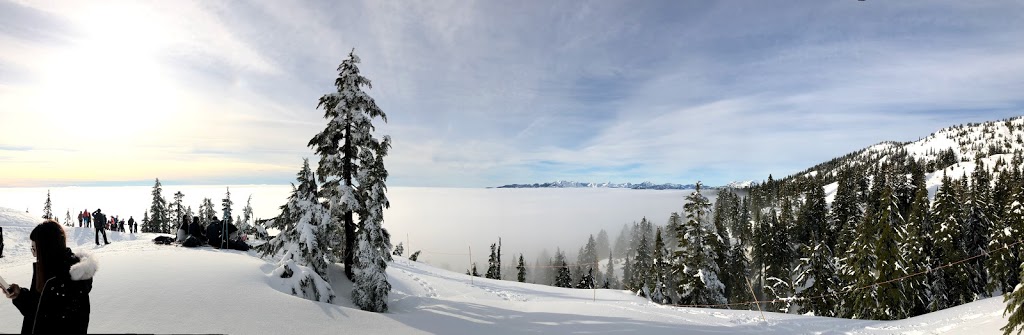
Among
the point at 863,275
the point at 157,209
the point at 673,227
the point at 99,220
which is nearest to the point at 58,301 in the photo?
the point at 99,220

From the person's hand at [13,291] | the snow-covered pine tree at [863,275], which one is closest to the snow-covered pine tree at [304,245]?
the person's hand at [13,291]

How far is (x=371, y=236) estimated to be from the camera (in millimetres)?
17469

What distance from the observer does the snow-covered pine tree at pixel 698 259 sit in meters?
31.5

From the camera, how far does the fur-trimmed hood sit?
13.6ft

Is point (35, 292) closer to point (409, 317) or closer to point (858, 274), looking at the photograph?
point (409, 317)

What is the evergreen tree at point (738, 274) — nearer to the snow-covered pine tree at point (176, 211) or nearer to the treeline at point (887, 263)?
the treeline at point (887, 263)

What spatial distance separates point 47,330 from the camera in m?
4.14

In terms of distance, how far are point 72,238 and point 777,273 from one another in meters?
91.3

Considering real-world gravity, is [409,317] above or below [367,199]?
below

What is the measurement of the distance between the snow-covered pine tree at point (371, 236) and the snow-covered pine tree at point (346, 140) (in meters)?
0.10

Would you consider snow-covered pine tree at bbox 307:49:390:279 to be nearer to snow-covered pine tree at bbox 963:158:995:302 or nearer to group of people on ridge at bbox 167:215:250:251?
group of people on ridge at bbox 167:215:250:251

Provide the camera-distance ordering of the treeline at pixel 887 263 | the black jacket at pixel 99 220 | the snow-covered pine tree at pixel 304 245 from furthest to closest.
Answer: the treeline at pixel 887 263, the black jacket at pixel 99 220, the snow-covered pine tree at pixel 304 245

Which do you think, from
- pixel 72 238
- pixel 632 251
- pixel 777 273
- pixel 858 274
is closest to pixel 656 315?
pixel 858 274

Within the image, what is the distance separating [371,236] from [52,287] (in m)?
13.5
